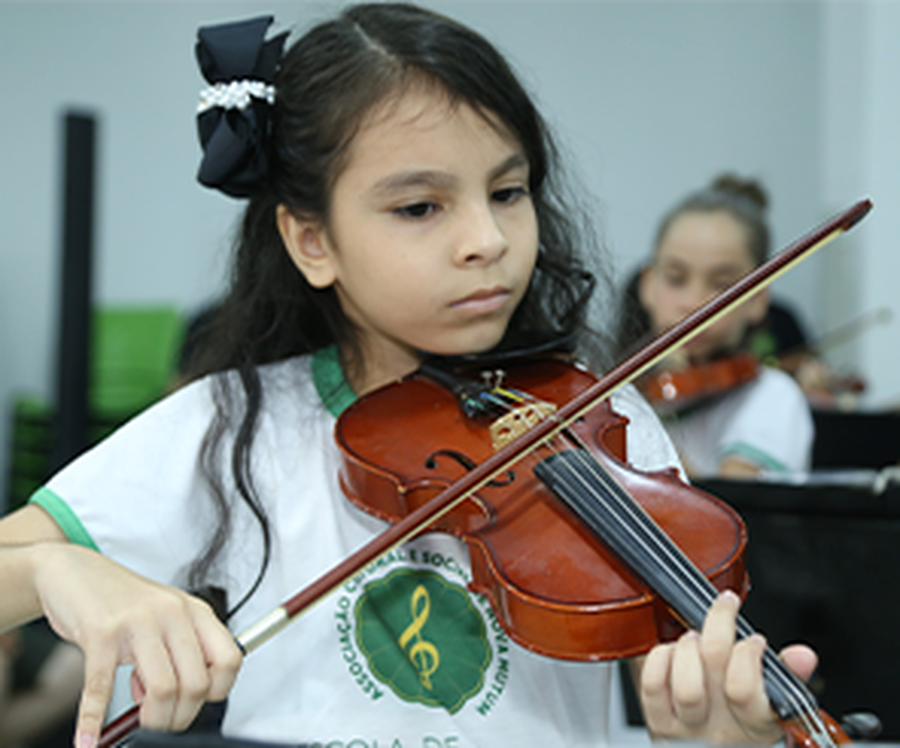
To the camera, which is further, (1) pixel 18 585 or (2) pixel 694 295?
(2) pixel 694 295

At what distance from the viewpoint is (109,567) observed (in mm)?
577

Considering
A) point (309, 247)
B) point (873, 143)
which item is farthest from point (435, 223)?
point (873, 143)

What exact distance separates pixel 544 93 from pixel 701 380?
4.43ft

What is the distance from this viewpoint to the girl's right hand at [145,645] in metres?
0.50

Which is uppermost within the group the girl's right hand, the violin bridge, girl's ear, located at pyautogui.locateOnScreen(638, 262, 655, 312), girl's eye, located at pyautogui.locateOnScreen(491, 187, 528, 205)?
girl's eye, located at pyautogui.locateOnScreen(491, 187, 528, 205)

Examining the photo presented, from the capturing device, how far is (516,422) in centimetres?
70

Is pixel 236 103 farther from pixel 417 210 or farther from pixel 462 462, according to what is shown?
pixel 462 462

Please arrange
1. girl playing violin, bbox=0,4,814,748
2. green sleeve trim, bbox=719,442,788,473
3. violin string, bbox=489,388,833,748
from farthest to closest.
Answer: green sleeve trim, bbox=719,442,788,473 → girl playing violin, bbox=0,4,814,748 → violin string, bbox=489,388,833,748

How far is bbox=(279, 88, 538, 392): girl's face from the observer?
72 centimetres

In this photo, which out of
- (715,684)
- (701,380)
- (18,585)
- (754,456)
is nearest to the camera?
(715,684)

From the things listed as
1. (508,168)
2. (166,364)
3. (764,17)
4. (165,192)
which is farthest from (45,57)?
(508,168)

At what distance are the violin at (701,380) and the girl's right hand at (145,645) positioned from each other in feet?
3.71

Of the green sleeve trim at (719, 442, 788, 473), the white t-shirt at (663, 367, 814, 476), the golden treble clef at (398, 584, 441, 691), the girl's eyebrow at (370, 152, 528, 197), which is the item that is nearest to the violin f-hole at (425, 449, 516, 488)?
the golden treble clef at (398, 584, 441, 691)

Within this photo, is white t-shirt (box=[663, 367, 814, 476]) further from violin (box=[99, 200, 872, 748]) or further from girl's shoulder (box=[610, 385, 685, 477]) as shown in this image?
violin (box=[99, 200, 872, 748])
